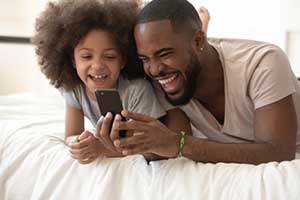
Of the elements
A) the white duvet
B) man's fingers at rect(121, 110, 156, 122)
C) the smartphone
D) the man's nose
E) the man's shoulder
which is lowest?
the white duvet

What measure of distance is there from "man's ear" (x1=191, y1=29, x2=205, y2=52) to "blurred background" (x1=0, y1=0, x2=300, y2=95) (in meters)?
1.48

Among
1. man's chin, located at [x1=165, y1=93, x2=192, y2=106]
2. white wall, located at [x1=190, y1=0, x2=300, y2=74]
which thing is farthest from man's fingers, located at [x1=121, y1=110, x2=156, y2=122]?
white wall, located at [x1=190, y1=0, x2=300, y2=74]

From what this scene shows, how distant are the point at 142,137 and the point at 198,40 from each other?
339 mm

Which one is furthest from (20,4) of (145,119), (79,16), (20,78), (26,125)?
(145,119)

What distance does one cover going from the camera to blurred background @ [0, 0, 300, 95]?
97.1 inches

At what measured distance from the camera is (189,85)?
3.62 ft

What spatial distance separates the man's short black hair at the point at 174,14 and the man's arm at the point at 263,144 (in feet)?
0.87

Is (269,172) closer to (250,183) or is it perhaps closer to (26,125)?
(250,183)

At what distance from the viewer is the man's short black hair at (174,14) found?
105cm

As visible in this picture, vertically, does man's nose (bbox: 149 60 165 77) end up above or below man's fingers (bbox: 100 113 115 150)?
above

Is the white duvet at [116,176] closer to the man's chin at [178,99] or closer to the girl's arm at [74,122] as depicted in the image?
the girl's arm at [74,122]

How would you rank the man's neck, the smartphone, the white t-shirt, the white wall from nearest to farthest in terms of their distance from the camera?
1. the smartphone
2. the white t-shirt
3. the man's neck
4. the white wall

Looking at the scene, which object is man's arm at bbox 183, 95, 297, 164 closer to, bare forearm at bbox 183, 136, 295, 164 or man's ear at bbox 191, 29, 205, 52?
bare forearm at bbox 183, 136, 295, 164

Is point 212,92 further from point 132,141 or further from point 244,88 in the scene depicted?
point 132,141
